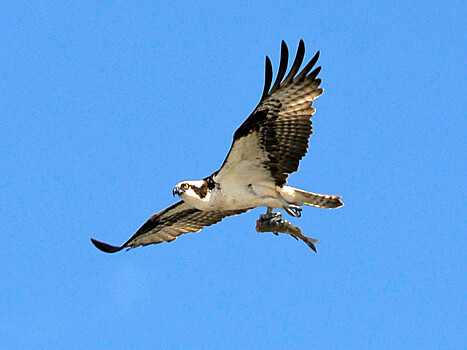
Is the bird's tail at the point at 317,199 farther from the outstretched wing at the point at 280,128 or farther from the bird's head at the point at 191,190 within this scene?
the bird's head at the point at 191,190

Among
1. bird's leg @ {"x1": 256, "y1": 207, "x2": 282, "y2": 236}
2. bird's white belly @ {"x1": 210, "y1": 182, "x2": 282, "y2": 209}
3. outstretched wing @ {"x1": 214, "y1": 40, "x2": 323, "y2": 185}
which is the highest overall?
outstretched wing @ {"x1": 214, "y1": 40, "x2": 323, "y2": 185}

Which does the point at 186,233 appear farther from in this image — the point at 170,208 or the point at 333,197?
the point at 333,197

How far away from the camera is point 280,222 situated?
16.3m

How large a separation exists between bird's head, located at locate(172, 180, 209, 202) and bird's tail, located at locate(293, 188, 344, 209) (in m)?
1.56

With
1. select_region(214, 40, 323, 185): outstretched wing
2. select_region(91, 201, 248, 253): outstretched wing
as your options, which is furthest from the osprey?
select_region(91, 201, 248, 253): outstretched wing

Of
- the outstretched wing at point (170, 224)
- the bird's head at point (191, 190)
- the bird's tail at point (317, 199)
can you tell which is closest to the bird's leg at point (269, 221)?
the bird's tail at point (317, 199)

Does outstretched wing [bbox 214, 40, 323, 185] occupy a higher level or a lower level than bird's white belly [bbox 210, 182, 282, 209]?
higher

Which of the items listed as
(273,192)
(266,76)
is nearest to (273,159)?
(273,192)

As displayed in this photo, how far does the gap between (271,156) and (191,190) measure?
1.45 meters

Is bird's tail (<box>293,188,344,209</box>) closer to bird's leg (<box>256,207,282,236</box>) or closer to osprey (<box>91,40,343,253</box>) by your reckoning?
osprey (<box>91,40,343,253</box>)

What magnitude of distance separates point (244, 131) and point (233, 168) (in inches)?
32.3

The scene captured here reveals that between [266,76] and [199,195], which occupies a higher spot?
[266,76]

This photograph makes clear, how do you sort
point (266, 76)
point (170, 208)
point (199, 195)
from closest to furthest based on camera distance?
point (266, 76), point (199, 195), point (170, 208)

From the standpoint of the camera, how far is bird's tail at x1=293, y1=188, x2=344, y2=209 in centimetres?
1611
